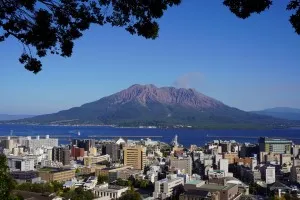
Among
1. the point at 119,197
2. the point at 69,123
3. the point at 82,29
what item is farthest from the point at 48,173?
the point at 69,123

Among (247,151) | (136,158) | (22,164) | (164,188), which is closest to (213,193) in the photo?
(164,188)

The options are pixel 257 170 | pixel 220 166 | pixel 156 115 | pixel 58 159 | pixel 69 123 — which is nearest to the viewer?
pixel 257 170

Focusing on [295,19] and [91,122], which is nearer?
[295,19]

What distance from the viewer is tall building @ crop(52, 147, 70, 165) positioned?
23.5 m

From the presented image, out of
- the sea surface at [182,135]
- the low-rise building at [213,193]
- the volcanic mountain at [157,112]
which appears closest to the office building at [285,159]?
the low-rise building at [213,193]

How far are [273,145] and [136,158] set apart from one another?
427 inches

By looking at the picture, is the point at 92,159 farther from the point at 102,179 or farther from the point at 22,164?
the point at 102,179

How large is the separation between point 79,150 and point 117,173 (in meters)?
8.99

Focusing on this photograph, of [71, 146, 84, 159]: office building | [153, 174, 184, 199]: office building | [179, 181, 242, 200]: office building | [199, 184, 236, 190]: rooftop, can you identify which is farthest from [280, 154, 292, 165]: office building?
[71, 146, 84, 159]: office building

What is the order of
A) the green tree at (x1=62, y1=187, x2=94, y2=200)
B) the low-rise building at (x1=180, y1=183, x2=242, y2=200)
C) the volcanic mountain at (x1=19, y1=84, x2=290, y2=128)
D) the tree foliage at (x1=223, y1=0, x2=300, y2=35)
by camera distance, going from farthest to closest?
the volcanic mountain at (x1=19, y1=84, x2=290, y2=128) < the low-rise building at (x1=180, y1=183, x2=242, y2=200) < the green tree at (x1=62, y1=187, x2=94, y2=200) < the tree foliage at (x1=223, y1=0, x2=300, y2=35)

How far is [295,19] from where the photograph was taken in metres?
1.75

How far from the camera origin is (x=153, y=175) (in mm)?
17375

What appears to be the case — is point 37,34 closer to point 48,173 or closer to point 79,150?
point 48,173

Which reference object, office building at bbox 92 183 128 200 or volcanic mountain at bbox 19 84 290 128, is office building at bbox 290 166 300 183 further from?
volcanic mountain at bbox 19 84 290 128
